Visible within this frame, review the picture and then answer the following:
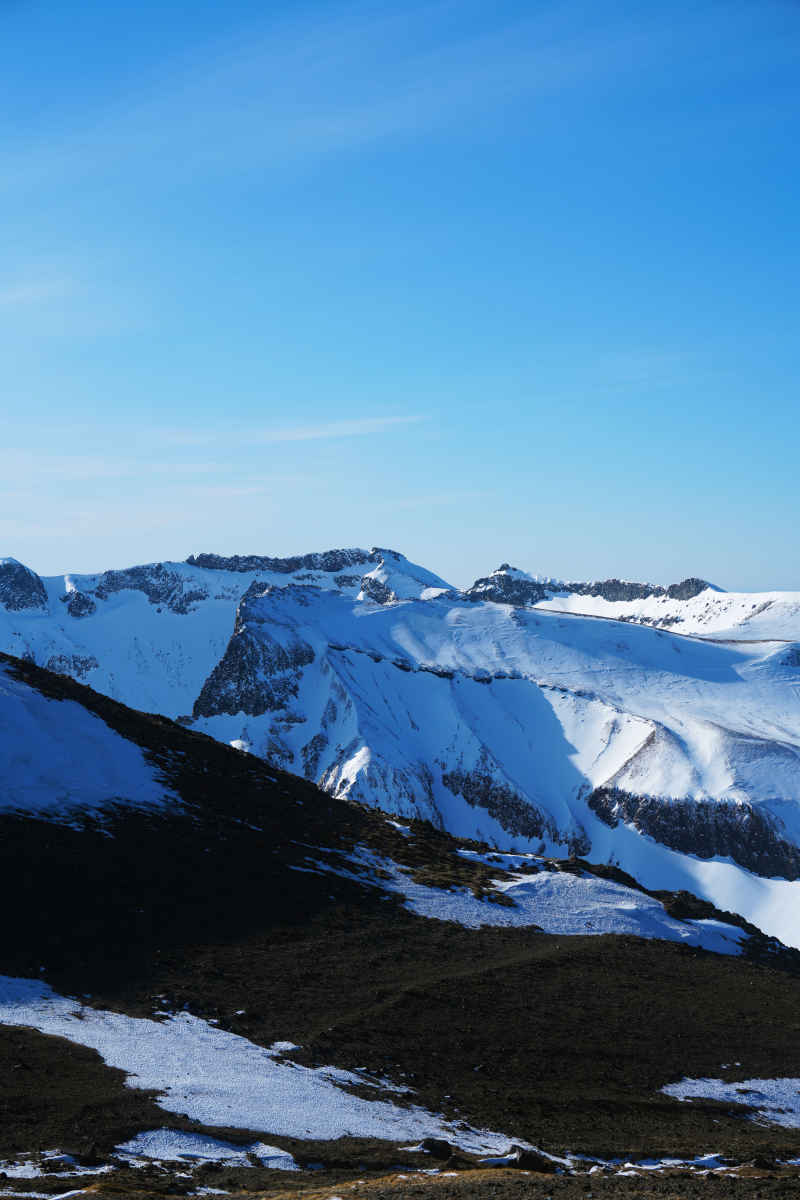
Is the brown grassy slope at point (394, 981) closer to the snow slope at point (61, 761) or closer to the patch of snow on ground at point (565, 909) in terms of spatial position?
the patch of snow on ground at point (565, 909)

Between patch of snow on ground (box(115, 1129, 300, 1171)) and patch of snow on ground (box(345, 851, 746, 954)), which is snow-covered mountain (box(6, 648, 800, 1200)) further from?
patch of snow on ground (box(345, 851, 746, 954))

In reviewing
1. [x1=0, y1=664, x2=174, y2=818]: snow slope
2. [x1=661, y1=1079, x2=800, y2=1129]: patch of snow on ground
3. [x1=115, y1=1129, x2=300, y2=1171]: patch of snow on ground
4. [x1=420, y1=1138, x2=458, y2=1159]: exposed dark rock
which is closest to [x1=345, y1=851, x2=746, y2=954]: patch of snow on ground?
[x1=0, y1=664, x2=174, y2=818]: snow slope

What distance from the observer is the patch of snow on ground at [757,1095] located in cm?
3309

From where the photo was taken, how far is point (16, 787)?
52.0 meters

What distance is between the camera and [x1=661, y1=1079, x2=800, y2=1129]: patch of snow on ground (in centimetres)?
3309

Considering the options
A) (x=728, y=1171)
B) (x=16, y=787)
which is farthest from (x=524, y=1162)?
(x=16, y=787)

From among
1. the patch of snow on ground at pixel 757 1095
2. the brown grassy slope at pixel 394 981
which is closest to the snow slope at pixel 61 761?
the brown grassy slope at pixel 394 981

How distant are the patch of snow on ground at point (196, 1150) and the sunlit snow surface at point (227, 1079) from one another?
3.56ft

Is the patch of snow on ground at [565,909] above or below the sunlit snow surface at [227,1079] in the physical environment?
below

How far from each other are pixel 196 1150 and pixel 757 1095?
19.8m

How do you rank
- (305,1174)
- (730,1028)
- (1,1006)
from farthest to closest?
1. (730,1028)
2. (1,1006)
3. (305,1174)

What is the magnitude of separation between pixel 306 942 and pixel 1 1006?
1411cm

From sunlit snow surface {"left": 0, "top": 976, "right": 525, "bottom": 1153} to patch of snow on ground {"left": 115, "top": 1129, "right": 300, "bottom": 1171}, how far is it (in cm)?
108

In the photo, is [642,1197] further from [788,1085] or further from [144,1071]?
[788,1085]
